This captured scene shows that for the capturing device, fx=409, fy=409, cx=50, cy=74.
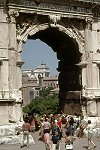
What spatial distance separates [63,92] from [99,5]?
18.2 ft

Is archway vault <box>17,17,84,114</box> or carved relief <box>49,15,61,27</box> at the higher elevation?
carved relief <box>49,15,61,27</box>

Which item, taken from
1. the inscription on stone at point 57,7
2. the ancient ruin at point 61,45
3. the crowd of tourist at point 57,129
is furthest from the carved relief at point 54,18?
the crowd of tourist at point 57,129

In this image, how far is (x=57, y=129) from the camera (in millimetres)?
15648

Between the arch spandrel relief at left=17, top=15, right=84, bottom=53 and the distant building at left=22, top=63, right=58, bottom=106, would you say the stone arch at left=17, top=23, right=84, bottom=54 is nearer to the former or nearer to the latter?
the arch spandrel relief at left=17, top=15, right=84, bottom=53

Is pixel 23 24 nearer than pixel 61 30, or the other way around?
pixel 23 24

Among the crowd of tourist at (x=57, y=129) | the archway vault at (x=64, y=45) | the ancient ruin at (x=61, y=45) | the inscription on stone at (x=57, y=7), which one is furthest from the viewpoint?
the archway vault at (x=64, y=45)

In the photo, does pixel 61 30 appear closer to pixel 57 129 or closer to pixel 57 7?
pixel 57 7

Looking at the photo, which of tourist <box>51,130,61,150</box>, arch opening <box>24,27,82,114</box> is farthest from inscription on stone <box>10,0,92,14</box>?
tourist <box>51,130,61,150</box>

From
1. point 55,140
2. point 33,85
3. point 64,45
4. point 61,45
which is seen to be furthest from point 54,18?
point 33,85

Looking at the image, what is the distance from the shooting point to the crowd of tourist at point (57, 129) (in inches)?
591

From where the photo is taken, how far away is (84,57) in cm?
2216

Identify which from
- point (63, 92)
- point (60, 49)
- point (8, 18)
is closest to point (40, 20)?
point (8, 18)

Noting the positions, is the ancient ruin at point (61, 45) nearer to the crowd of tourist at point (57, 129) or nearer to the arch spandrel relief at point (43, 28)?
the arch spandrel relief at point (43, 28)

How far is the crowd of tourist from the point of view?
591 inches
